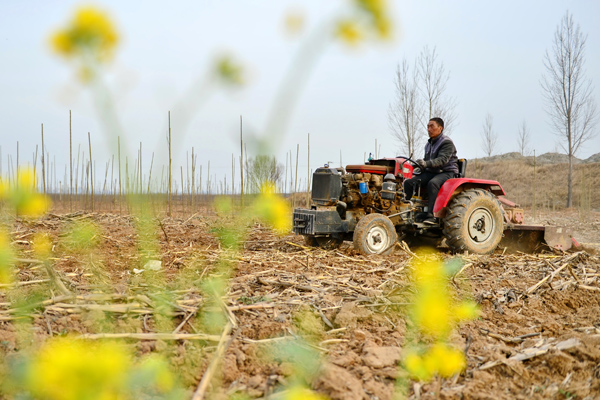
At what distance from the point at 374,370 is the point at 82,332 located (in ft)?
4.91

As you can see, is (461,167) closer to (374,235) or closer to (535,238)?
(535,238)

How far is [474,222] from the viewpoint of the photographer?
619 cm

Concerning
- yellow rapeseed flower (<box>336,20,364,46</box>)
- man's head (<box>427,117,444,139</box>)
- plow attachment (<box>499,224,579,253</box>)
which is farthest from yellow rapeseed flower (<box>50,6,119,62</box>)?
plow attachment (<box>499,224,579,253</box>)

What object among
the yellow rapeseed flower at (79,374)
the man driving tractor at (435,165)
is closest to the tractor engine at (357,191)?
the man driving tractor at (435,165)

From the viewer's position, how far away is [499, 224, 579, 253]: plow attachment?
6.29m

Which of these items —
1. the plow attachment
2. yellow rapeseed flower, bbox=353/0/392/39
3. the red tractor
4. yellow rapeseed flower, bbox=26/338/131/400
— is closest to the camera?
yellow rapeseed flower, bbox=26/338/131/400

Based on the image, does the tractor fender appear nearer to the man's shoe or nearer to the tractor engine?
the man's shoe

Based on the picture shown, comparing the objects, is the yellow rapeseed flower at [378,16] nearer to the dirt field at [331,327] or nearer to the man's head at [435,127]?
the dirt field at [331,327]

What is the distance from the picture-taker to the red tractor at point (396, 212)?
19.4 feet

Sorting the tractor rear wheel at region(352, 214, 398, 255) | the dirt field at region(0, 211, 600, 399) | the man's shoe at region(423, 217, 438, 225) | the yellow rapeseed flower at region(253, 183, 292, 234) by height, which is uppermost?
the yellow rapeseed flower at region(253, 183, 292, 234)

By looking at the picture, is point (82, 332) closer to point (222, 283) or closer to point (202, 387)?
point (202, 387)

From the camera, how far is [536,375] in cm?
241

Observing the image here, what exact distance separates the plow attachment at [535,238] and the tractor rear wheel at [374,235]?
1833 mm

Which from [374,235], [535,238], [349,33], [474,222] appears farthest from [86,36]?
[535,238]
